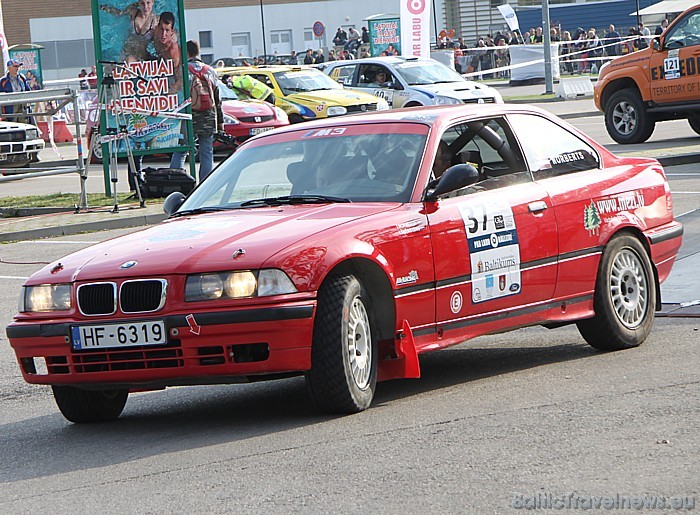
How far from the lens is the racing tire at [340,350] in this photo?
6.04 m

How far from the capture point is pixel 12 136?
25.8 metres

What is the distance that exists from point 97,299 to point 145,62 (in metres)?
13.3

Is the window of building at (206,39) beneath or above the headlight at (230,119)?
above

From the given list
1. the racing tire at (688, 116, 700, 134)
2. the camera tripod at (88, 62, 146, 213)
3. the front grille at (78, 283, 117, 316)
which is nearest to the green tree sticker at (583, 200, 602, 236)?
the front grille at (78, 283, 117, 316)

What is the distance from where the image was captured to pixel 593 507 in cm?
451

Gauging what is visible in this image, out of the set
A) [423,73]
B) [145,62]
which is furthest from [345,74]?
[145,62]

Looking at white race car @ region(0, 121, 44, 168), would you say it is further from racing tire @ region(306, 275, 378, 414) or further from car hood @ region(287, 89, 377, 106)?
racing tire @ region(306, 275, 378, 414)

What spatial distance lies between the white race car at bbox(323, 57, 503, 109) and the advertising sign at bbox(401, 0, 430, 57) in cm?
617

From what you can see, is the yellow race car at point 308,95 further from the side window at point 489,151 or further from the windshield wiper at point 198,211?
the windshield wiper at point 198,211

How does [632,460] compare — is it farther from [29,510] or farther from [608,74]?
[608,74]

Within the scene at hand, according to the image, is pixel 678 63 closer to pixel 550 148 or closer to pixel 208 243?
pixel 550 148

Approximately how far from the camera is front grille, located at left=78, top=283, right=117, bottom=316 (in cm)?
612

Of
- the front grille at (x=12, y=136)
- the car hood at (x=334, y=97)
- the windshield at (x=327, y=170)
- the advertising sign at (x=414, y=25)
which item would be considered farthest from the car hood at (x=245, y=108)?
the windshield at (x=327, y=170)

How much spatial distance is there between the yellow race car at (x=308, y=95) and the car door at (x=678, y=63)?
7433 millimetres
